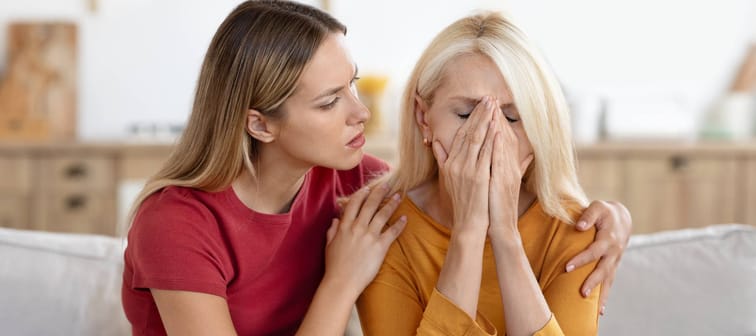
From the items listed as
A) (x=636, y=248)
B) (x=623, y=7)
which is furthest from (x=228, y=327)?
(x=623, y=7)

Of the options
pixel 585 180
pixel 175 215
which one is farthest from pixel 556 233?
pixel 585 180

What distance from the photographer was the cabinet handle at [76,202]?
4.02 metres

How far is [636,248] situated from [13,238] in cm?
128

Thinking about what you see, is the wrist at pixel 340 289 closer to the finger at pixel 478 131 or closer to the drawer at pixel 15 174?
the finger at pixel 478 131

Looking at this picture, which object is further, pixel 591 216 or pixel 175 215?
pixel 591 216

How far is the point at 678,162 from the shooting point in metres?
A: 4.21

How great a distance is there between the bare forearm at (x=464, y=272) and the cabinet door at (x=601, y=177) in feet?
8.87

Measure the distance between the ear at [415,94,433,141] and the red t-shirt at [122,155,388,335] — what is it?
9.9 inches

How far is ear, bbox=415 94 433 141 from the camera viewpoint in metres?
1.71

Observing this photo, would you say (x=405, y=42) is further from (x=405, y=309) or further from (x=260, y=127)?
(x=405, y=309)

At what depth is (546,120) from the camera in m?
1.60

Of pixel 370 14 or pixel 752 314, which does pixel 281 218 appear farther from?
pixel 370 14

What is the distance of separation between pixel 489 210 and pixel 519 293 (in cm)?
17

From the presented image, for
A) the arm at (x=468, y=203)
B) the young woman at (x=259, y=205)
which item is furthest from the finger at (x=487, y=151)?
the young woman at (x=259, y=205)
